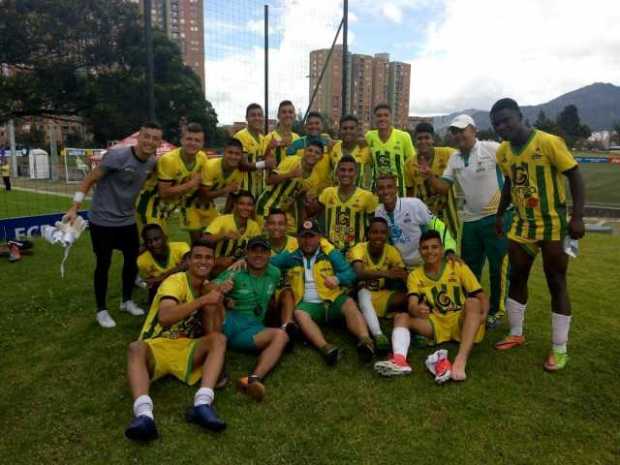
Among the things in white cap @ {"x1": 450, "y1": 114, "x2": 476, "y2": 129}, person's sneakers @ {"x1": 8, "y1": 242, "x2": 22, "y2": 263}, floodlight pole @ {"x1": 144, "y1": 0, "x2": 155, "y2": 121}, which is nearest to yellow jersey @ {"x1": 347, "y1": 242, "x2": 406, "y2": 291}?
white cap @ {"x1": 450, "y1": 114, "x2": 476, "y2": 129}

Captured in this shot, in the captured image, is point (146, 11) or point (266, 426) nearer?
point (266, 426)

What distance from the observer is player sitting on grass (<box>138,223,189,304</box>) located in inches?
176

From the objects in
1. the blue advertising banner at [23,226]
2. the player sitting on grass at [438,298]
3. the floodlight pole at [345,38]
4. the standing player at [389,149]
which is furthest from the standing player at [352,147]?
the blue advertising banner at [23,226]

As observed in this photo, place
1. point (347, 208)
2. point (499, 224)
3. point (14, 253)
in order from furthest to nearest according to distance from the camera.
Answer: point (14, 253) < point (347, 208) < point (499, 224)

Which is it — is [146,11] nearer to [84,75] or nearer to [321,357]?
[321,357]

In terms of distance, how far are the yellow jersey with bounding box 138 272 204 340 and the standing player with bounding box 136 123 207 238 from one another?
149cm

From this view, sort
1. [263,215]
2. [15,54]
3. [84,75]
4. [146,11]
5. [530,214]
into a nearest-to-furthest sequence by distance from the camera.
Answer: [530,214], [263,215], [146,11], [15,54], [84,75]

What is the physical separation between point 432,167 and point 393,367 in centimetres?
256

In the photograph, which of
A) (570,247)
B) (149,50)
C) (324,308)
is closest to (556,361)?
(570,247)

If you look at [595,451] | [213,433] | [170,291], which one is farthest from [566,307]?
[170,291]

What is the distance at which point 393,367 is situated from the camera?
3537mm

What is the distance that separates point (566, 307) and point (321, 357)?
1.97 m

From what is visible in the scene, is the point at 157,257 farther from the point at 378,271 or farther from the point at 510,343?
the point at 510,343

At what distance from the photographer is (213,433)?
287cm
